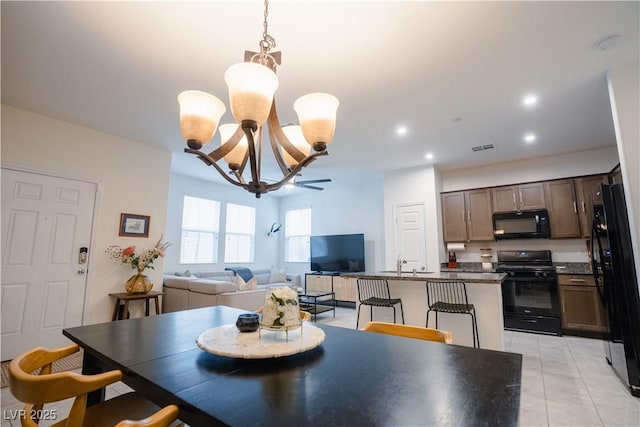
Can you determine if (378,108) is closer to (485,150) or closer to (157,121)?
(485,150)

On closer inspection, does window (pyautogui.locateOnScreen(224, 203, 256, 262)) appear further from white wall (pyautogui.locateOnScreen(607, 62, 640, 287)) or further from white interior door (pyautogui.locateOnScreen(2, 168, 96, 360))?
white wall (pyautogui.locateOnScreen(607, 62, 640, 287))

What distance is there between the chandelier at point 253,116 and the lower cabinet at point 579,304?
15.3ft

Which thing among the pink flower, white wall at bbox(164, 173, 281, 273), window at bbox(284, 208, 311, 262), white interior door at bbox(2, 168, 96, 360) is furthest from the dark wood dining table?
window at bbox(284, 208, 311, 262)

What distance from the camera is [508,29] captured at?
2.25 metres

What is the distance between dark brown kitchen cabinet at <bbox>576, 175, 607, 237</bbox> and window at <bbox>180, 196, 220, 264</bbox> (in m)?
7.24

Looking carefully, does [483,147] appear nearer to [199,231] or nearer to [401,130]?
[401,130]

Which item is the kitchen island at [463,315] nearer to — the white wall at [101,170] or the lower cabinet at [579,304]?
the lower cabinet at [579,304]

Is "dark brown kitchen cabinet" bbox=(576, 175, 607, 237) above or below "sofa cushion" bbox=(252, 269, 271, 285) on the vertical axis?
above

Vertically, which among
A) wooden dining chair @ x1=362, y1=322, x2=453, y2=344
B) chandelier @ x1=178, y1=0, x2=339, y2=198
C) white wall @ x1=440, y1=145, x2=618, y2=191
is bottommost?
wooden dining chair @ x1=362, y1=322, x2=453, y2=344

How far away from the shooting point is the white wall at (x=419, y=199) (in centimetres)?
544

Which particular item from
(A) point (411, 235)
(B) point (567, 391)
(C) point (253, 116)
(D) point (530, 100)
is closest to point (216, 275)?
(A) point (411, 235)

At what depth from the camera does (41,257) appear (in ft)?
11.7

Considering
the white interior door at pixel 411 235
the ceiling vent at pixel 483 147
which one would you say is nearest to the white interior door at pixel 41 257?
the white interior door at pixel 411 235

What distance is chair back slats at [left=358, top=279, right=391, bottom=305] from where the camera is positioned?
3876 millimetres
